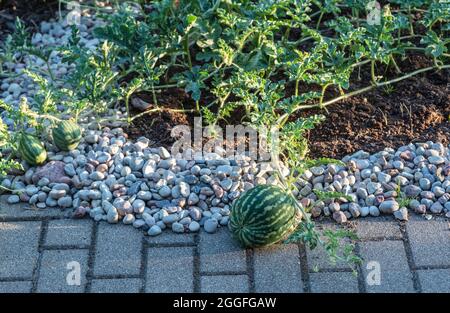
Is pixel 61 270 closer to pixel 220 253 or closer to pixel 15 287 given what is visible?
pixel 15 287

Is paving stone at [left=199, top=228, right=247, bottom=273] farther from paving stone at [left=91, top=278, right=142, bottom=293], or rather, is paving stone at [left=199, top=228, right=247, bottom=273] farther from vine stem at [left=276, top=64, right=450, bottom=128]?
vine stem at [left=276, top=64, right=450, bottom=128]

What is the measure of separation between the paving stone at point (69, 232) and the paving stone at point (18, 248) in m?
0.07

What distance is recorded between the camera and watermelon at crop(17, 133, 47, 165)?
5035 mm

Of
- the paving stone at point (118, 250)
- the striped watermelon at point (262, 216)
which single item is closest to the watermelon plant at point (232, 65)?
the striped watermelon at point (262, 216)

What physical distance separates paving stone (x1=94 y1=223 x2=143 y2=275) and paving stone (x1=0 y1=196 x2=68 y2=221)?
0.85 feet

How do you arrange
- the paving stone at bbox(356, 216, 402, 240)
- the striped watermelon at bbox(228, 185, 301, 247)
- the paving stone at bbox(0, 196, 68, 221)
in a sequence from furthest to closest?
the paving stone at bbox(0, 196, 68, 221) < the paving stone at bbox(356, 216, 402, 240) < the striped watermelon at bbox(228, 185, 301, 247)

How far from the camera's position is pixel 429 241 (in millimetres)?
4613

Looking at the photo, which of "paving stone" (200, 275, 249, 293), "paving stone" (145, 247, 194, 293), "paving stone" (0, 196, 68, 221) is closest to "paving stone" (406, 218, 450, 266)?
"paving stone" (200, 275, 249, 293)

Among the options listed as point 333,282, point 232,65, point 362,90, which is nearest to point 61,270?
point 333,282

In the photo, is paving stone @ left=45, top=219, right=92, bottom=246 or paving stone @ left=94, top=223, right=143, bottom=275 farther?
paving stone @ left=45, top=219, right=92, bottom=246

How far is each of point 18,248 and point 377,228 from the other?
6.05 feet

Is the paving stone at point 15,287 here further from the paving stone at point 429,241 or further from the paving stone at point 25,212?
the paving stone at point 429,241
